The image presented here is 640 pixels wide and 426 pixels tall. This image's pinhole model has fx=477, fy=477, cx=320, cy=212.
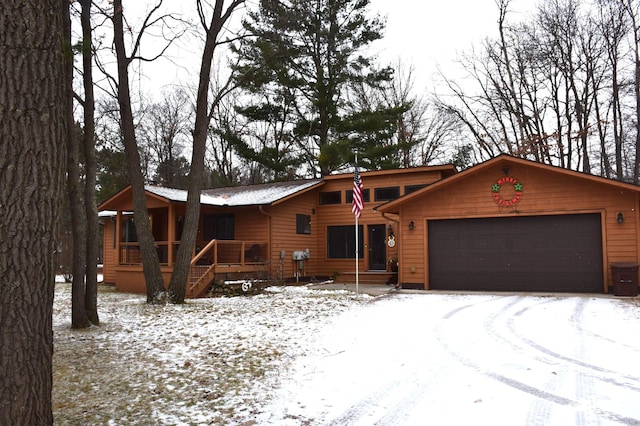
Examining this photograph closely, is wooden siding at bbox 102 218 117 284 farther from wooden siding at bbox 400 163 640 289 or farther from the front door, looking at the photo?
wooden siding at bbox 400 163 640 289

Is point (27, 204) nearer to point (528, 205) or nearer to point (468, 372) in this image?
point (468, 372)

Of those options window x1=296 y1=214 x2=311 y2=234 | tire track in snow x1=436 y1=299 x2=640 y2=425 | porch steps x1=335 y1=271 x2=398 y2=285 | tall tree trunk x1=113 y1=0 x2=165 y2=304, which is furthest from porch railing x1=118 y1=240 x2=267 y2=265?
tire track in snow x1=436 y1=299 x2=640 y2=425

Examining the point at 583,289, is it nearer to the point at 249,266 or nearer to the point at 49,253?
the point at 249,266

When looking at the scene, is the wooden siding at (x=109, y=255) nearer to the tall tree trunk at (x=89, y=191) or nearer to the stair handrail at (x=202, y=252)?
the stair handrail at (x=202, y=252)

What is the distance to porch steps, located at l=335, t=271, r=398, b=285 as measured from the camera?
17.2m

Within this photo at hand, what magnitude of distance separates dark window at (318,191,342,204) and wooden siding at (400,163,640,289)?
14.4 ft

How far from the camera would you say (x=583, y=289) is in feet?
41.3

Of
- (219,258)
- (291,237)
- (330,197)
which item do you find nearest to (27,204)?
(219,258)

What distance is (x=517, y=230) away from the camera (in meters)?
13.4

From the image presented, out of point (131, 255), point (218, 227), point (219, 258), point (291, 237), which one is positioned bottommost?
point (219, 258)

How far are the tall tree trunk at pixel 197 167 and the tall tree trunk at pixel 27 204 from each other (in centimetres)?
881

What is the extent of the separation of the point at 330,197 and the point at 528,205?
7.90m

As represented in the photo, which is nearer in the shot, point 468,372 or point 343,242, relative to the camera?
point 468,372

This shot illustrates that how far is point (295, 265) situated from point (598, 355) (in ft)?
40.6
